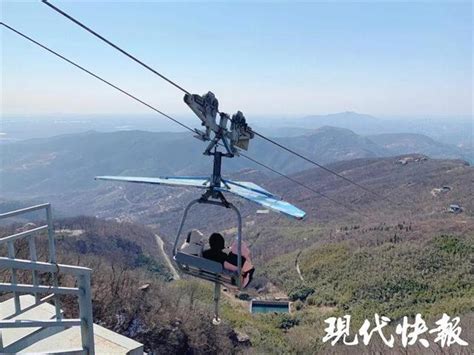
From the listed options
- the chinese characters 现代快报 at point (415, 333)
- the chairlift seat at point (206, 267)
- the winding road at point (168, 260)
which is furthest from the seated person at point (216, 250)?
the winding road at point (168, 260)

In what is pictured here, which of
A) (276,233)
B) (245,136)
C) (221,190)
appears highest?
(245,136)

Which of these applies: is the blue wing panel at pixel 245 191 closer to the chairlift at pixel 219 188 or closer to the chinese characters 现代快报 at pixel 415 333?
the chairlift at pixel 219 188

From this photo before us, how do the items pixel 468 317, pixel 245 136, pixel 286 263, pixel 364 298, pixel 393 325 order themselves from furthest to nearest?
pixel 286 263 < pixel 364 298 < pixel 393 325 < pixel 468 317 < pixel 245 136

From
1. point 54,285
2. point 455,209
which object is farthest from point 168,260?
point 54,285

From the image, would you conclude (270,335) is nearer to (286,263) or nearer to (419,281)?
(419,281)

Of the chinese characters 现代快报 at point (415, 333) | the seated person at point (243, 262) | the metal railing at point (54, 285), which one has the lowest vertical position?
the chinese characters 现代快报 at point (415, 333)

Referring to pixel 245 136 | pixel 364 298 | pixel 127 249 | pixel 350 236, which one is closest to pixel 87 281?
pixel 245 136

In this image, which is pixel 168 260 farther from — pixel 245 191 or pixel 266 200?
pixel 266 200
